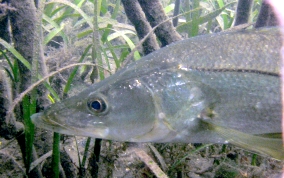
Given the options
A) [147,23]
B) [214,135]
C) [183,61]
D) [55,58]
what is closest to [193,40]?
[183,61]

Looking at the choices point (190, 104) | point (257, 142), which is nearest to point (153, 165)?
point (190, 104)

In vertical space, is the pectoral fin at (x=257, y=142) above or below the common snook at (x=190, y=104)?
below

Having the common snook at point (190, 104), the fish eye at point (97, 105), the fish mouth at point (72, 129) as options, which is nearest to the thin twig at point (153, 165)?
the common snook at point (190, 104)

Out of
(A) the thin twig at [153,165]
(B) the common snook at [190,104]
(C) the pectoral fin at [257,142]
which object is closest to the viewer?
(C) the pectoral fin at [257,142]

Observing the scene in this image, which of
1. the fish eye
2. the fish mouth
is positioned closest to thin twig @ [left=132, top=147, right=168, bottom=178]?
the fish mouth

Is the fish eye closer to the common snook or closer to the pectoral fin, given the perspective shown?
the common snook

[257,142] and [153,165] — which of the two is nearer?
[257,142]

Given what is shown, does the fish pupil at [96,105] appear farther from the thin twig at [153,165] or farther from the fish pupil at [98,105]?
the thin twig at [153,165]

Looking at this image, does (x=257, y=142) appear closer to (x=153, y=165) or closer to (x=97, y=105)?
(x=153, y=165)

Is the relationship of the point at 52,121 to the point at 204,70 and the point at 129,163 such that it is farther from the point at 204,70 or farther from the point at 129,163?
the point at 129,163
